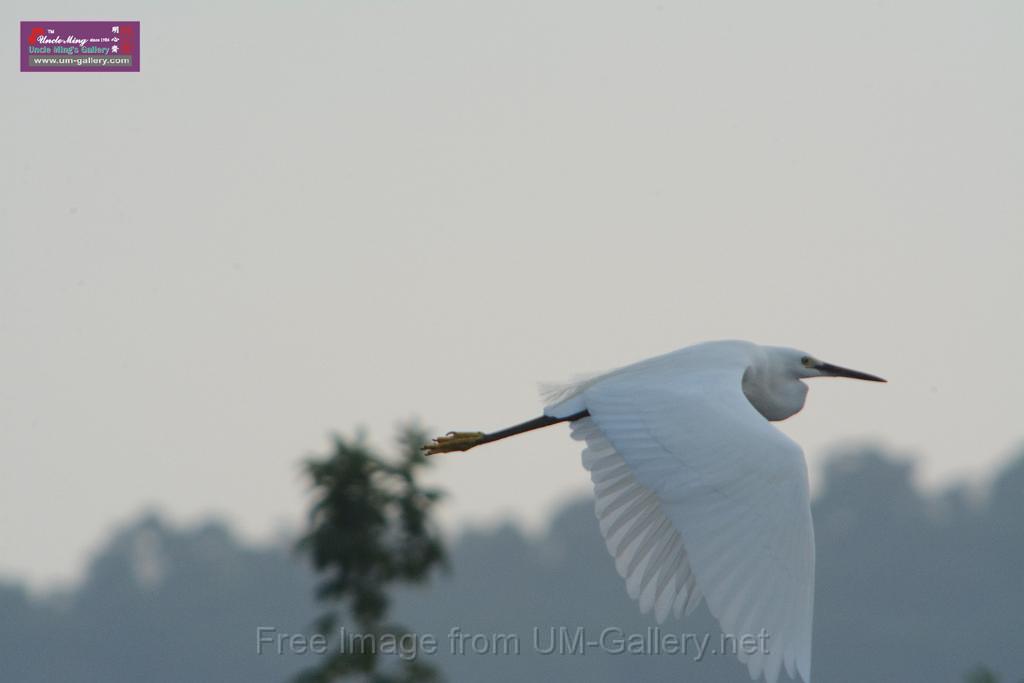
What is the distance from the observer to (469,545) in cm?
8994


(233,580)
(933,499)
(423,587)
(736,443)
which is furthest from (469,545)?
(736,443)

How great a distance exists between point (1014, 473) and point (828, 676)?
1124 inches

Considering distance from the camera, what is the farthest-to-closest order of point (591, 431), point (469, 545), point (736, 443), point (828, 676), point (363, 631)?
1. point (469, 545)
2. point (828, 676)
3. point (363, 631)
4. point (591, 431)
5. point (736, 443)

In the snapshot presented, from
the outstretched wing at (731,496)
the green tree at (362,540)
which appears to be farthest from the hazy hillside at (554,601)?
the outstretched wing at (731,496)

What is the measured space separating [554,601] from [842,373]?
73.4m

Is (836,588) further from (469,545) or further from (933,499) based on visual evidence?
(469,545)

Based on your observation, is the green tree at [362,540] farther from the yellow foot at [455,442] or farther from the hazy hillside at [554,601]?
the hazy hillside at [554,601]

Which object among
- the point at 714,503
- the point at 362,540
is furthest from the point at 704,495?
the point at 362,540

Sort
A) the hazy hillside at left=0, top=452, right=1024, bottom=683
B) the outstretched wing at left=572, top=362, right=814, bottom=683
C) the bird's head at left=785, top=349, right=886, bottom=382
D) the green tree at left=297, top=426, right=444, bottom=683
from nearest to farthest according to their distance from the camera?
the outstretched wing at left=572, top=362, right=814, bottom=683
the bird's head at left=785, top=349, right=886, bottom=382
the green tree at left=297, top=426, right=444, bottom=683
the hazy hillside at left=0, top=452, right=1024, bottom=683

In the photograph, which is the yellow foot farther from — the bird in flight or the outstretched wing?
the outstretched wing

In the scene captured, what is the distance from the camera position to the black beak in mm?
10148

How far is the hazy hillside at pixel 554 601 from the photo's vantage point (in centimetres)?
7456

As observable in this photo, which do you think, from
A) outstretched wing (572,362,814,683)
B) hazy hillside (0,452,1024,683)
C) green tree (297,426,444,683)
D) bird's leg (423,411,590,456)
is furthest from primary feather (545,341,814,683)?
hazy hillside (0,452,1024,683)

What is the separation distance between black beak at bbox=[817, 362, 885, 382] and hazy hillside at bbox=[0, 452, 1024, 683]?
58.0 m
